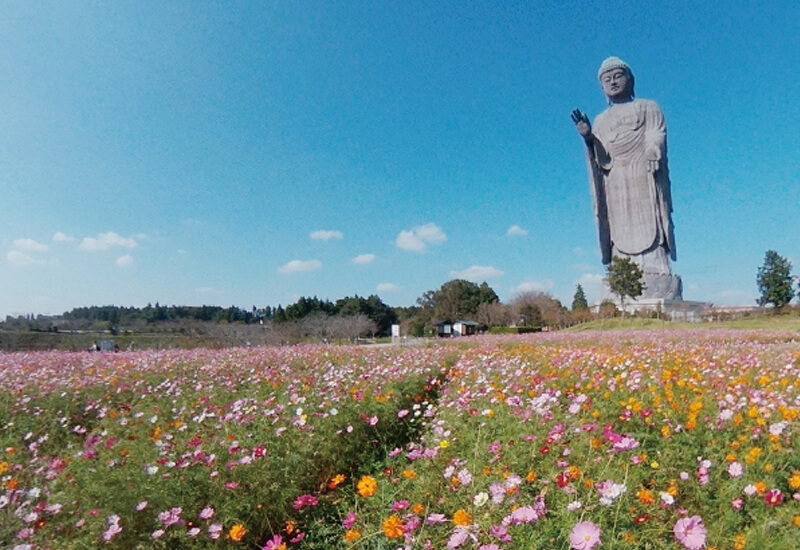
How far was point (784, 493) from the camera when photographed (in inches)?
85.8

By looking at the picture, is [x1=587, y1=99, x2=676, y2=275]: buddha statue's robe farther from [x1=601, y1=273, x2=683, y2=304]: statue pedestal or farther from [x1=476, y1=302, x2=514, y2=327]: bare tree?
[x1=476, y1=302, x2=514, y2=327]: bare tree

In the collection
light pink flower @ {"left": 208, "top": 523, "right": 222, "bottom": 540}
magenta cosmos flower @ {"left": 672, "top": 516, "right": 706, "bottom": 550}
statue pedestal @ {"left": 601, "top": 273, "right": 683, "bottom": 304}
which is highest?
statue pedestal @ {"left": 601, "top": 273, "right": 683, "bottom": 304}

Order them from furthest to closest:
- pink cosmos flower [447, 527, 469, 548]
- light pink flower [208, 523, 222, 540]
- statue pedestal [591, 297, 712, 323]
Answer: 1. statue pedestal [591, 297, 712, 323]
2. light pink flower [208, 523, 222, 540]
3. pink cosmos flower [447, 527, 469, 548]

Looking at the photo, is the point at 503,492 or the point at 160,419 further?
the point at 160,419

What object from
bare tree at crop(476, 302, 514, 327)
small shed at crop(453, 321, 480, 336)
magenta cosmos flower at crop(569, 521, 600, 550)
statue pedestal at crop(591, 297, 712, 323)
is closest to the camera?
magenta cosmos flower at crop(569, 521, 600, 550)

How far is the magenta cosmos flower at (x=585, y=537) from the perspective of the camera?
125cm

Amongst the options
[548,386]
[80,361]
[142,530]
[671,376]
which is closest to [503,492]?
[142,530]

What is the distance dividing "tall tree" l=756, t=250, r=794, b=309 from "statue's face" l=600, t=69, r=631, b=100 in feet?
73.0

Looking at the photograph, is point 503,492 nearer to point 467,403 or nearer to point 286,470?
point 286,470

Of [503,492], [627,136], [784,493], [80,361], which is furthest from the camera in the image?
[627,136]

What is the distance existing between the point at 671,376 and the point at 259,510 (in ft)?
12.4

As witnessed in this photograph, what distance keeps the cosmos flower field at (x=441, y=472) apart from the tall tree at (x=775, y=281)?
4676 cm

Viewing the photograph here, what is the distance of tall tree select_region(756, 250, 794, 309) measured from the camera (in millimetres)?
40000

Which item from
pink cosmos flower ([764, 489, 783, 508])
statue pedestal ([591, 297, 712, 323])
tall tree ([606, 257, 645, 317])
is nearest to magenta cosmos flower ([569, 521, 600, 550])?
pink cosmos flower ([764, 489, 783, 508])
